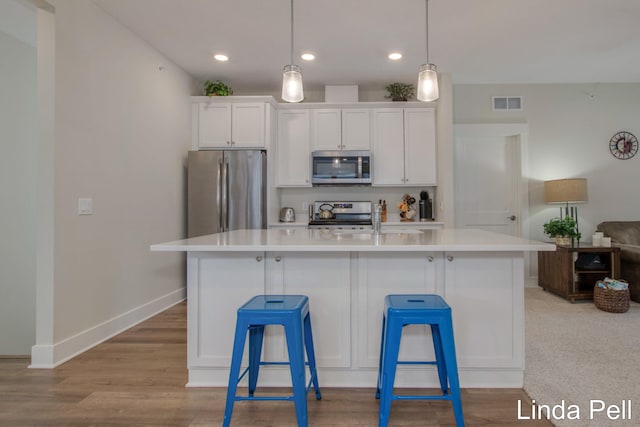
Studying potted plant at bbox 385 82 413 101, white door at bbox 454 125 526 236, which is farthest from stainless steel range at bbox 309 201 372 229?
potted plant at bbox 385 82 413 101

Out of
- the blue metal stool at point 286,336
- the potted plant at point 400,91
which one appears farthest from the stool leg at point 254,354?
the potted plant at point 400,91

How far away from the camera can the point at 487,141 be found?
4809 mm

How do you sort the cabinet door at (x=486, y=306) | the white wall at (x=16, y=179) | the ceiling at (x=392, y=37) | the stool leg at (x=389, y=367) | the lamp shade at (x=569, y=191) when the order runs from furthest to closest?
the lamp shade at (x=569, y=191) < the white wall at (x=16, y=179) < the ceiling at (x=392, y=37) < the cabinet door at (x=486, y=306) < the stool leg at (x=389, y=367)

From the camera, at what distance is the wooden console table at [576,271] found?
3.97 m

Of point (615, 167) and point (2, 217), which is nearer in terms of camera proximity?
point (2, 217)

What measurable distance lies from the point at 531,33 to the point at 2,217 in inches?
200

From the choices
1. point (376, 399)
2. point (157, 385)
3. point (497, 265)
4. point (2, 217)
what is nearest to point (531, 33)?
point (497, 265)

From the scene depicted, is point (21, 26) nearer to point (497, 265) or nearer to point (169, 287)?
point (169, 287)

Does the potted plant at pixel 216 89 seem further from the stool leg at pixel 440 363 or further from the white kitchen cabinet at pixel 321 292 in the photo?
the stool leg at pixel 440 363

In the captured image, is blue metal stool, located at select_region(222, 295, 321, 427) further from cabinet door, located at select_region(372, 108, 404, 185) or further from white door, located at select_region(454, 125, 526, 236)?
white door, located at select_region(454, 125, 526, 236)

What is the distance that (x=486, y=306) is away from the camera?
6.63 feet

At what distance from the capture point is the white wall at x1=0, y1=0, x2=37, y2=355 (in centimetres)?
325

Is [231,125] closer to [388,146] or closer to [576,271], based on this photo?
[388,146]

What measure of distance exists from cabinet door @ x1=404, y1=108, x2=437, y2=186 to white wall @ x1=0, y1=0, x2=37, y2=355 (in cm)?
387
